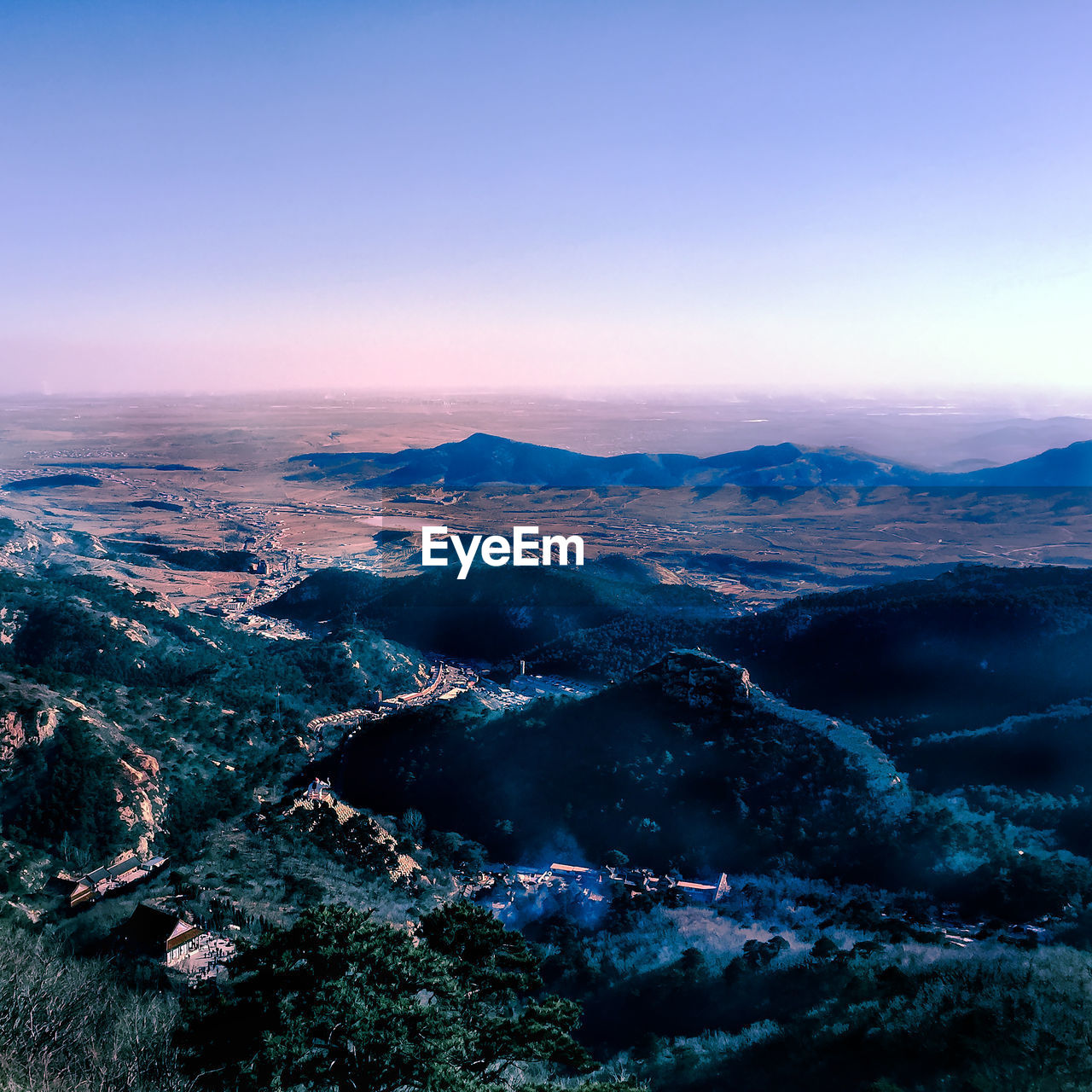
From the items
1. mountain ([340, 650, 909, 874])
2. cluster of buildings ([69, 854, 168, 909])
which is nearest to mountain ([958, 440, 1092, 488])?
mountain ([340, 650, 909, 874])

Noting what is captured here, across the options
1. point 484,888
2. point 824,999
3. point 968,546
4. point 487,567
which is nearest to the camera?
point 824,999

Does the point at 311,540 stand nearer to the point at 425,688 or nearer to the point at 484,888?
the point at 425,688

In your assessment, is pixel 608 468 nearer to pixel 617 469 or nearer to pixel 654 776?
pixel 617 469

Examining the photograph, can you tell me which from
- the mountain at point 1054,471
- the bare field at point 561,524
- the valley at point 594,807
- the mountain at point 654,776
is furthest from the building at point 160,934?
the mountain at point 1054,471

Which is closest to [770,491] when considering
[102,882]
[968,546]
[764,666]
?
[968,546]

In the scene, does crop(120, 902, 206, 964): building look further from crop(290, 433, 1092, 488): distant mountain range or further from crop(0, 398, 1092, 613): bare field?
crop(290, 433, 1092, 488): distant mountain range

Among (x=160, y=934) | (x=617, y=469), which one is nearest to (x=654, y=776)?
(x=160, y=934)

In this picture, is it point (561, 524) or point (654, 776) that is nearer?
point (654, 776)
